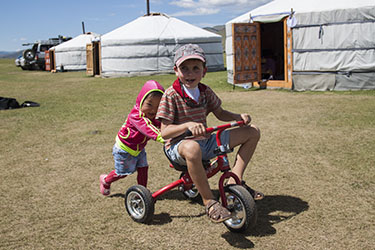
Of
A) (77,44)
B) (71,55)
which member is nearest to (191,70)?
(77,44)

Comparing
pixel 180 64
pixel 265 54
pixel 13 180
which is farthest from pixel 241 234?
pixel 265 54

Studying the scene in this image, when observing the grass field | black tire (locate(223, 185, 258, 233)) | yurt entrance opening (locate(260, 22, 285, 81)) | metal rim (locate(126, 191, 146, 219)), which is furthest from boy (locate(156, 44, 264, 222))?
yurt entrance opening (locate(260, 22, 285, 81))

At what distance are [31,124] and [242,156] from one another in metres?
5.58

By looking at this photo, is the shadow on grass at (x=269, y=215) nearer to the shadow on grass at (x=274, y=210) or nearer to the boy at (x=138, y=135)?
the shadow on grass at (x=274, y=210)

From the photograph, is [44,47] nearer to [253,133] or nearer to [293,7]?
[293,7]

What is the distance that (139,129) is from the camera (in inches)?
124

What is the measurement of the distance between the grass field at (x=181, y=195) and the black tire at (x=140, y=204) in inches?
3.2

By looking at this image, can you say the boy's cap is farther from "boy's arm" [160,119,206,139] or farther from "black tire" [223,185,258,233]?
"black tire" [223,185,258,233]

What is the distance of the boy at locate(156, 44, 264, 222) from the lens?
2.73 metres

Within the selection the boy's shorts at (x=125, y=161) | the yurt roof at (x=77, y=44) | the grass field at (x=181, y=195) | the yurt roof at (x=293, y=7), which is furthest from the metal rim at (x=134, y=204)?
the yurt roof at (x=77, y=44)

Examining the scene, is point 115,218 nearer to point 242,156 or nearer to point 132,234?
point 132,234

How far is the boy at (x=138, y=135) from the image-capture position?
314cm

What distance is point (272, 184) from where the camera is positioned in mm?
3900

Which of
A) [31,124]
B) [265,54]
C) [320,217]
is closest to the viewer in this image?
[320,217]
